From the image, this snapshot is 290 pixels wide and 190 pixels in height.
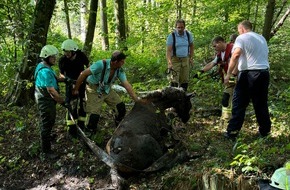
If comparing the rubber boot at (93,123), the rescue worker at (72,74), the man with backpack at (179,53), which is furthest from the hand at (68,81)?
the man with backpack at (179,53)

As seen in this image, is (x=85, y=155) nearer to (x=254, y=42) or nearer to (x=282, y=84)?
(x=254, y=42)

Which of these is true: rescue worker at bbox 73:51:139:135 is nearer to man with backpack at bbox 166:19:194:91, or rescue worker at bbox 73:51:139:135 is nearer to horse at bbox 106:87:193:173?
horse at bbox 106:87:193:173

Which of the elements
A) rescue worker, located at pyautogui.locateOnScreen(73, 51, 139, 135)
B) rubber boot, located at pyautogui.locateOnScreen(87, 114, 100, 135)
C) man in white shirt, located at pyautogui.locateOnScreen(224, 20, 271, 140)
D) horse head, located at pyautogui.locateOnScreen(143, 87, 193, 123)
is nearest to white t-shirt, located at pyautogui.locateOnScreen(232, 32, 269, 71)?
man in white shirt, located at pyautogui.locateOnScreen(224, 20, 271, 140)

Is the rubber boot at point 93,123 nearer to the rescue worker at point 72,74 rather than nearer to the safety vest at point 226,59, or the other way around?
the rescue worker at point 72,74

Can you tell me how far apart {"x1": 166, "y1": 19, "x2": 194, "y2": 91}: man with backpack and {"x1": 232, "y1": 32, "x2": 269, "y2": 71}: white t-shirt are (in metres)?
2.56

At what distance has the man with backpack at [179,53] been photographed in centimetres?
840

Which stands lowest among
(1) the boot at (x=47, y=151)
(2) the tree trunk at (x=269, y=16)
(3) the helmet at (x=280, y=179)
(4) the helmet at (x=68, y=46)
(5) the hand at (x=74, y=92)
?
(1) the boot at (x=47, y=151)

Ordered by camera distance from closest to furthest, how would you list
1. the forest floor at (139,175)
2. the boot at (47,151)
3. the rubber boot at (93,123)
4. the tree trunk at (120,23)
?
the forest floor at (139,175), the boot at (47,151), the rubber boot at (93,123), the tree trunk at (120,23)

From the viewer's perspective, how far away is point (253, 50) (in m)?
5.96

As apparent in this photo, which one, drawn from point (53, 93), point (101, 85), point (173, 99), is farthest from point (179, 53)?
point (53, 93)

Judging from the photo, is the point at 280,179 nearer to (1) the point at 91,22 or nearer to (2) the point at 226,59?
(2) the point at 226,59

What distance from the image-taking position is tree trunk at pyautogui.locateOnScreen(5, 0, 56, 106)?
8.33 meters

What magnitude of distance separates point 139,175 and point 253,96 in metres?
2.61

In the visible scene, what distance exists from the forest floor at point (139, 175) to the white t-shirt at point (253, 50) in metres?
1.38
